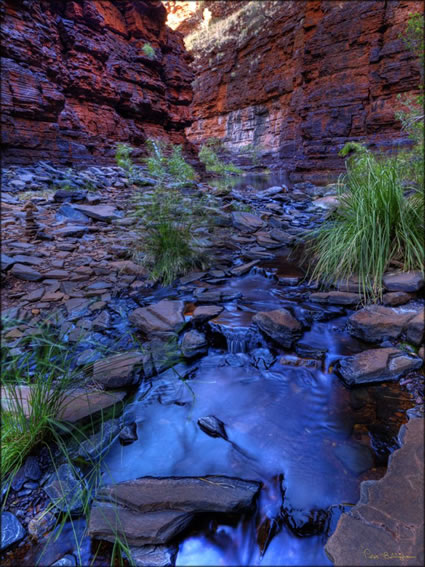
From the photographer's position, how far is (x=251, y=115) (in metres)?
20.1

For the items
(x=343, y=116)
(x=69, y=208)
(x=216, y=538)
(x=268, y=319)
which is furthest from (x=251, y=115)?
(x=216, y=538)

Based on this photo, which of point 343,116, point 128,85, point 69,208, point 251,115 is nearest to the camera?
point 69,208

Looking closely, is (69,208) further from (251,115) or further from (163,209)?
(251,115)

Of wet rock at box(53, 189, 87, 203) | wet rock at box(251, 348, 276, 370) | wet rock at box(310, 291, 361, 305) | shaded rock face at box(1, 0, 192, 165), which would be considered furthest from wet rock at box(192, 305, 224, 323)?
shaded rock face at box(1, 0, 192, 165)

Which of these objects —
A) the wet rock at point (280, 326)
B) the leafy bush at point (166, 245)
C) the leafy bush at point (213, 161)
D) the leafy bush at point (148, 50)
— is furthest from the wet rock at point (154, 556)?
the leafy bush at point (213, 161)

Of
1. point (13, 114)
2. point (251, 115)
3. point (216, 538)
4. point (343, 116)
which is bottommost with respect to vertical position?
point (216, 538)

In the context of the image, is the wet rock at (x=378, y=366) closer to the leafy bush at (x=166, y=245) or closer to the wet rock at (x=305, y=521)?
the wet rock at (x=305, y=521)

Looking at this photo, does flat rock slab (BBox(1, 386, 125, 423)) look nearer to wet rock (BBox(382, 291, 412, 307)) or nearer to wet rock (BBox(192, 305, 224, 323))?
wet rock (BBox(192, 305, 224, 323))

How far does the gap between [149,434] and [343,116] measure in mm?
14751

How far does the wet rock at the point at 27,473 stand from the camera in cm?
102

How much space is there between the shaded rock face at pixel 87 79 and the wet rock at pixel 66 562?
7160 mm

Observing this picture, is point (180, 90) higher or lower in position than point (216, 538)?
higher

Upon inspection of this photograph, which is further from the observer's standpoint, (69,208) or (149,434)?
(69,208)

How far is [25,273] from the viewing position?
2.21 m
